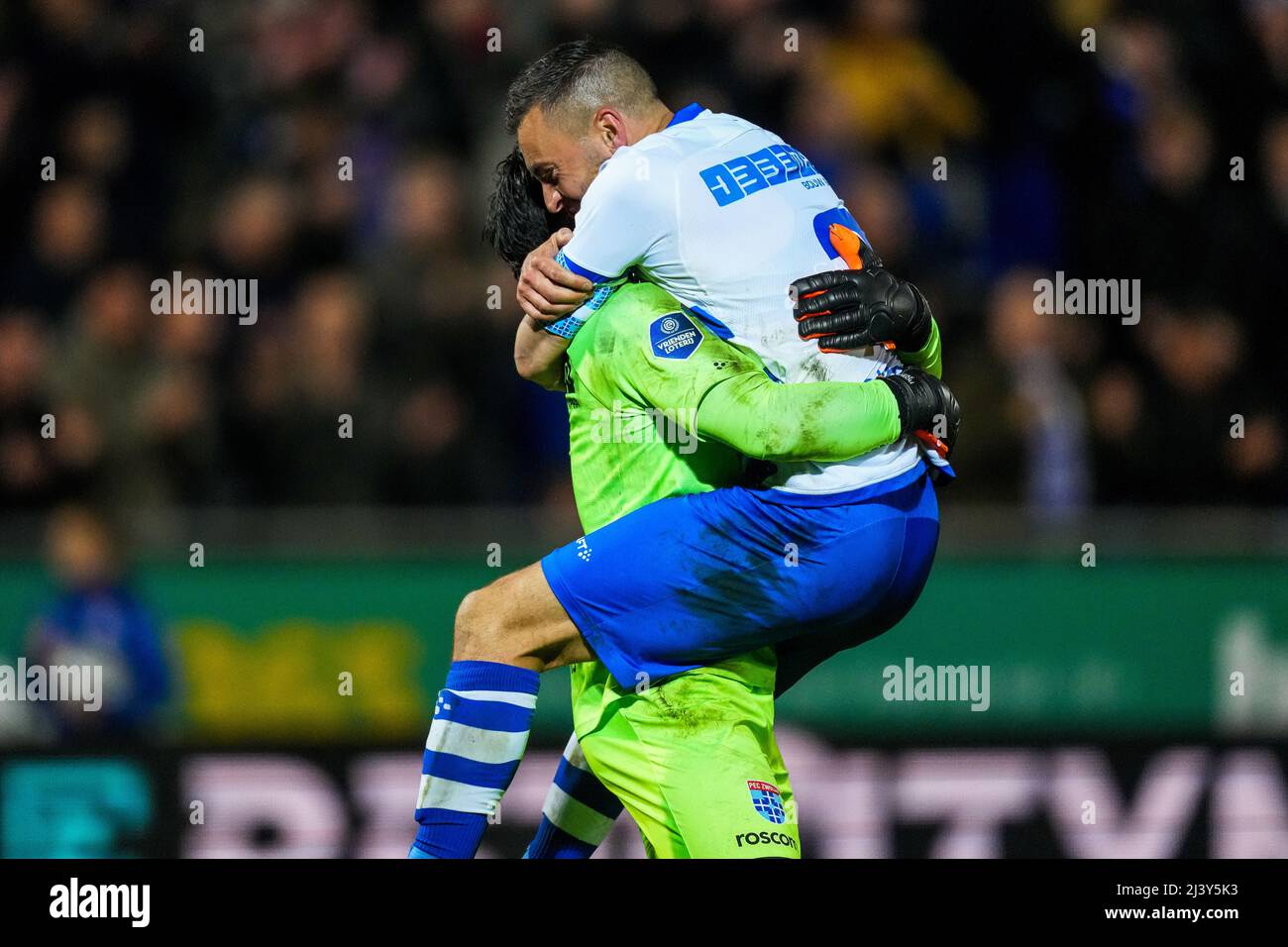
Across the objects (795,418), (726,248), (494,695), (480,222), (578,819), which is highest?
(480,222)

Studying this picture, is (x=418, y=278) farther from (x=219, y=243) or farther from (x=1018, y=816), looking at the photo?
(x=1018, y=816)

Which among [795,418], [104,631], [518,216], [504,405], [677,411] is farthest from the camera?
[504,405]

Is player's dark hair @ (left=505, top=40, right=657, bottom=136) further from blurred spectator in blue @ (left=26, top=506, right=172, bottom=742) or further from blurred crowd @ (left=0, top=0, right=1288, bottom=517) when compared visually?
blurred spectator in blue @ (left=26, top=506, right=172, bottom=742)

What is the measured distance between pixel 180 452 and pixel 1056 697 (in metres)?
4.22

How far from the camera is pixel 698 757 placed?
4.37 metres

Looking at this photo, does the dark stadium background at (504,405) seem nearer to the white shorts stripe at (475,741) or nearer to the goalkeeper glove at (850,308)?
the white shorts stripe at (475,741)

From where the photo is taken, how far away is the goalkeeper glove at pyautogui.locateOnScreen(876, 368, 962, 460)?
14.1 feet

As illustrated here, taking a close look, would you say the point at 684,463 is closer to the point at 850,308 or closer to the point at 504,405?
the point at 850,308

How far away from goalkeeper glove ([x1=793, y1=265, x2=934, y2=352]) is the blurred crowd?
4.33 m

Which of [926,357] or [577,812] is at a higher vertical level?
[926,357]

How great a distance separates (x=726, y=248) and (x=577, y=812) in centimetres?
159

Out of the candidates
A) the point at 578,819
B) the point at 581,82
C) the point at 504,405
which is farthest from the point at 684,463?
the point at 504,405

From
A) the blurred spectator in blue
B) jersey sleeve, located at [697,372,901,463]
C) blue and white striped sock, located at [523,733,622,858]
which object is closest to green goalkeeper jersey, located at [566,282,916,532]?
jersey sleeve, located at [697,372,901,463]

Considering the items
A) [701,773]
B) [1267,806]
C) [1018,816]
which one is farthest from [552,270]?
[1267,806]
